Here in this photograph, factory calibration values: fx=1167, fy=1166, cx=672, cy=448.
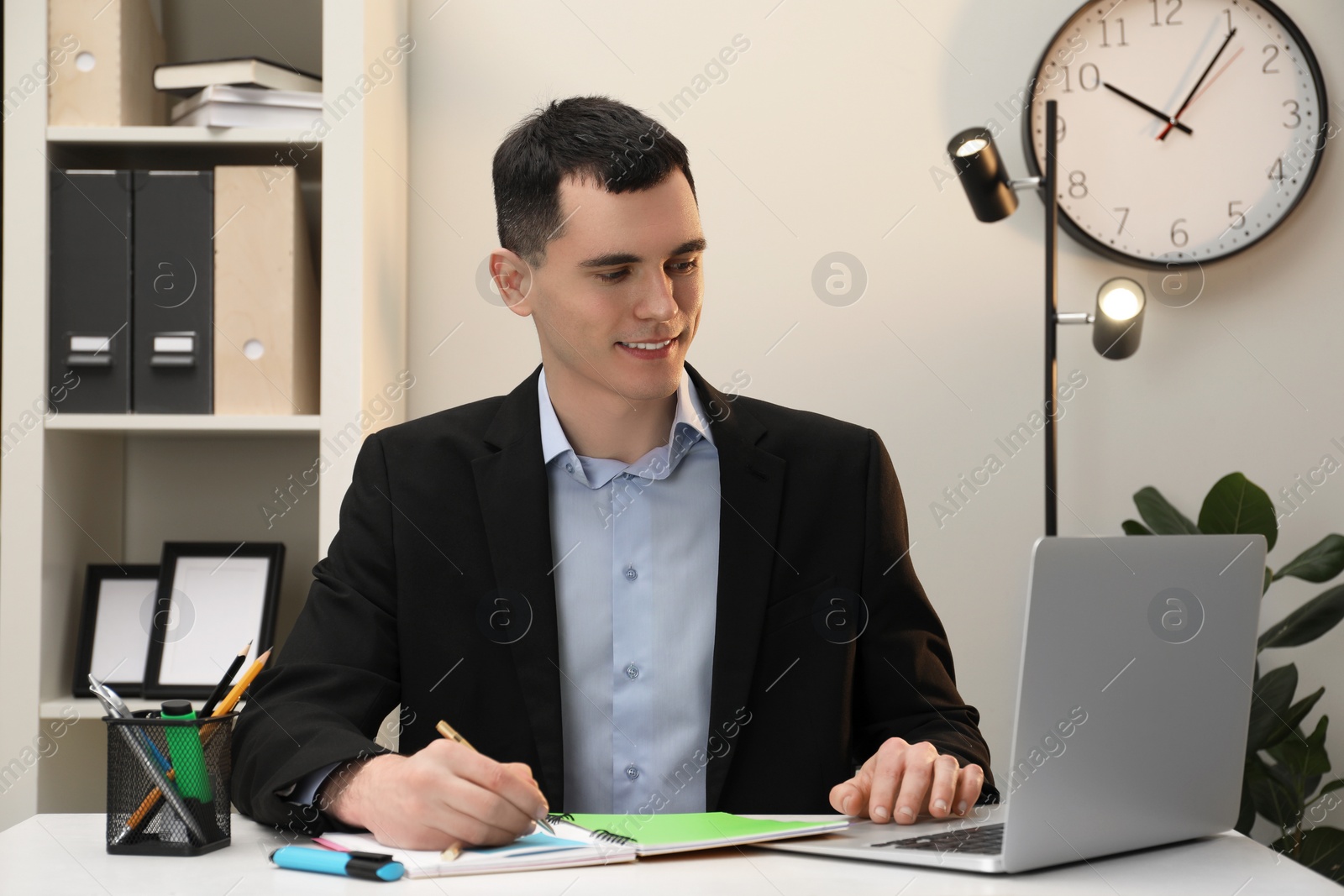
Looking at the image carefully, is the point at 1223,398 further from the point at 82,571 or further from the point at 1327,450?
the point at 82,571

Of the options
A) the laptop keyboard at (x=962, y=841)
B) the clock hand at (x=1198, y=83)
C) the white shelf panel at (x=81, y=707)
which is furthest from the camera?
the clock hand at (x=1198, y=83)

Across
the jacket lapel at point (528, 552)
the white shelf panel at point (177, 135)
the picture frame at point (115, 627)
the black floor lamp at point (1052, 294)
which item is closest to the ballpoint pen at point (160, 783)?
the jacket lapel at point (528, 552)

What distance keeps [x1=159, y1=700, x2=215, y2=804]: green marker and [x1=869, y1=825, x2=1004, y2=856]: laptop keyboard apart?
563mm

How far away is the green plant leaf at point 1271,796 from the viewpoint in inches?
78.7

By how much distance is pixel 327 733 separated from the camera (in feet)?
3.69

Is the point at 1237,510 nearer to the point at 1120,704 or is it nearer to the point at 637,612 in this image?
the point at 637,612

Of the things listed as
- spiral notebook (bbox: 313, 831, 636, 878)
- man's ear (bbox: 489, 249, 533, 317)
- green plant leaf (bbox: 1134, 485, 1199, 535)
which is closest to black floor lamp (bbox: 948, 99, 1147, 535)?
green plant leaf (bbox: 1134, 485, 1199, 535)

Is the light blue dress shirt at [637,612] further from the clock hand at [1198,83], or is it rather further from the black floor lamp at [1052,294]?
the clock hand at [1198,83]

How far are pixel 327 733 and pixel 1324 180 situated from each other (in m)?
2.08

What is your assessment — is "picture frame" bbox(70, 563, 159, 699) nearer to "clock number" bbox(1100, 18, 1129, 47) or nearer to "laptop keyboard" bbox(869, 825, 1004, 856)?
"laptop keyboard" bbox(869, 825, 1004, 856)

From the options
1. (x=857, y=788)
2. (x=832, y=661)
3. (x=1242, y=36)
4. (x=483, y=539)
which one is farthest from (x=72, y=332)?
(x=1242, y=36)

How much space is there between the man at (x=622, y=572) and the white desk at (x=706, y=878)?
1.30 ft

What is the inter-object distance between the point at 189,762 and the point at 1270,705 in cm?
172

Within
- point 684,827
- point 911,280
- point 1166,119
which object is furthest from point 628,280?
point 1166,119
